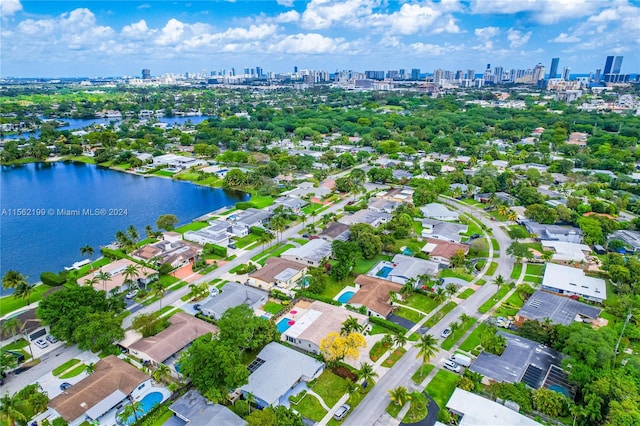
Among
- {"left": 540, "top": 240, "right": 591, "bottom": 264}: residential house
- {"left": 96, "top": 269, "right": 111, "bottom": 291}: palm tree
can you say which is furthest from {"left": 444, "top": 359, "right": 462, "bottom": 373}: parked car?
{"left": 96, "top": 269, "right": 111, "bottom": 291}: palm tree

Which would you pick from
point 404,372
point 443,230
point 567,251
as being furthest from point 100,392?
point 567,251

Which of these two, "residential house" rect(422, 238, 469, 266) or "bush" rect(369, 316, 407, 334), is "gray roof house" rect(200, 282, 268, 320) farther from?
"residential house" rect(422, 238, 469, 266)

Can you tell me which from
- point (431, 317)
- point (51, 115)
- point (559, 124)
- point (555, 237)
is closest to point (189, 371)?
point (431, 317)

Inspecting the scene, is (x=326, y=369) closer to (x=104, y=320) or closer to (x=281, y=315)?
(x=281, y=315)

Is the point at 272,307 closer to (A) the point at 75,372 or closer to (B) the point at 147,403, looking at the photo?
(B) the point at 147,403

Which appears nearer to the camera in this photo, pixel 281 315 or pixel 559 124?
pixel 281 315

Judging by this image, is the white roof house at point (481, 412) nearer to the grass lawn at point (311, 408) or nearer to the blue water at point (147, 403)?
the grass lawn at point (311, 408)
